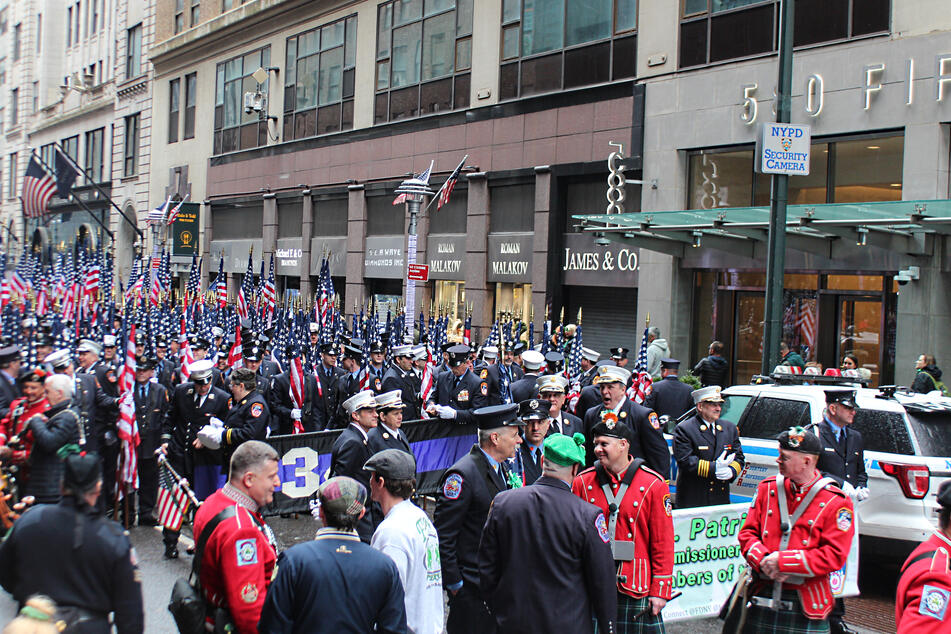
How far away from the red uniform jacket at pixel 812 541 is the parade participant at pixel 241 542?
277cm

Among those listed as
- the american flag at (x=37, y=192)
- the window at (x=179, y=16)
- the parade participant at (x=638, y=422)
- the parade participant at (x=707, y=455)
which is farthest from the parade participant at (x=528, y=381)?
the window at (x=179, y=16)

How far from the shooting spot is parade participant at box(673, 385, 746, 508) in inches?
331

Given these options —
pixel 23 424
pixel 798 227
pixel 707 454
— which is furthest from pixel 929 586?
→ pixel 798 227

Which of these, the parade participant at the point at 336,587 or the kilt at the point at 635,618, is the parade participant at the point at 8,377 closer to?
the parade participant at the point at 336,587

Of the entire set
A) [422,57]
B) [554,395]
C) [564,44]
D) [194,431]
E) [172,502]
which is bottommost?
[172,502]

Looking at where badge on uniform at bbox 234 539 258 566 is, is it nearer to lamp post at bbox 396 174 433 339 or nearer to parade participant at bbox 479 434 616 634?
parade participant at bbox 479 434 616 634

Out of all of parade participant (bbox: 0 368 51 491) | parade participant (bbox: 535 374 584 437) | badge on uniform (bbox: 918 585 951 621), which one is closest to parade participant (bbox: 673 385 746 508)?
parade participant (bbox: 535 374 584 437)

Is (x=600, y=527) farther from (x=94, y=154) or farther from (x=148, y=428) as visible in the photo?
(x=94, y=154)

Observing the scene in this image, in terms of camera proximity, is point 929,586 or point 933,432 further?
point 933,432

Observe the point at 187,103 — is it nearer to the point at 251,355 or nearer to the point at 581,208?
the point at 581,208

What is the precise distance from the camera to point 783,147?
1180cm

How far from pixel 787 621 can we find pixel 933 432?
379 cm

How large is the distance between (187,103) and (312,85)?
11.0 m

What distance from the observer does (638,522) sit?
5.31 m
